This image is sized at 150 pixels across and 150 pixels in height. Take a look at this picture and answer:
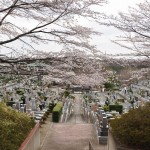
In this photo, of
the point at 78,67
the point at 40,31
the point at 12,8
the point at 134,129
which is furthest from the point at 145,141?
the point at 12,8

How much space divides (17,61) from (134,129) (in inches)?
161

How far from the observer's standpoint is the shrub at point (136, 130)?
998cm

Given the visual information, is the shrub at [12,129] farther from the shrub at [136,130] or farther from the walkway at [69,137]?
the shrub at [136,130]

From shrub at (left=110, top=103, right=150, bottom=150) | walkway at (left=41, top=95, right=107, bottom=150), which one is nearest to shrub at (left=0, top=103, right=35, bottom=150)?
walkway at (left=41, top=95, right=107, bottom=150)

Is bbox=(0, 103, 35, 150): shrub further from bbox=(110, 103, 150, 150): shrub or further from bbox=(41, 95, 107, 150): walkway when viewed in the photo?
bbox=(110, 103, 150, 150): shrub

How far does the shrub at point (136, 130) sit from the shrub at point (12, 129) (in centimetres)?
302

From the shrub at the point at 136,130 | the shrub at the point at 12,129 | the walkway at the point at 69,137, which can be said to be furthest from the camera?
the walkway at the point at 69,137

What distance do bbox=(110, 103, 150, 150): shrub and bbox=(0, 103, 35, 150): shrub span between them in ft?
9.90

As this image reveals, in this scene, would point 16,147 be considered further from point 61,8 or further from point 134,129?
point 61,8

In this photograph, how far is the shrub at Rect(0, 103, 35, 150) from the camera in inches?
348

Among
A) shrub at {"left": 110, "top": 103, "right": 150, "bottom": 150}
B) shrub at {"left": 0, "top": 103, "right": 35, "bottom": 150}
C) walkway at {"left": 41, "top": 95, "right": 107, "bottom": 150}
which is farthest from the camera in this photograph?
walkway at {"left": 41, "top": 95, "right": 107, "bottom": 150}

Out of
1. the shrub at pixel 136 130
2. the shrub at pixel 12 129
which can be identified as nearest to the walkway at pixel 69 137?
the shrub at pixel 12 129

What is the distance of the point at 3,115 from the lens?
1077 cm

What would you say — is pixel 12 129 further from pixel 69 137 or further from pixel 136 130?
pixel 69 137
